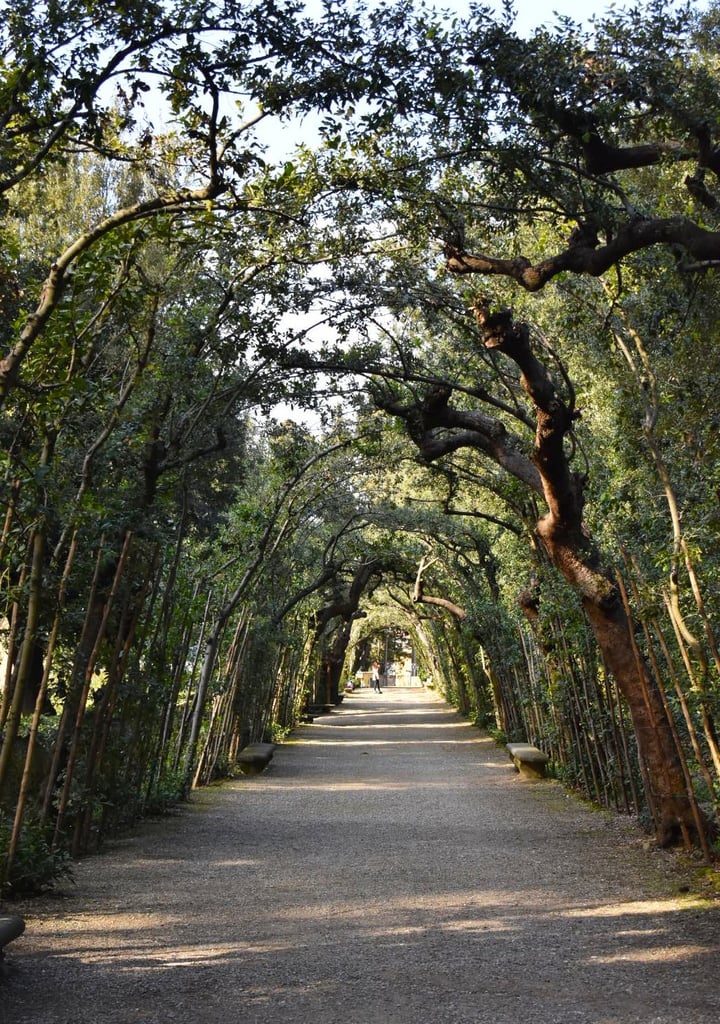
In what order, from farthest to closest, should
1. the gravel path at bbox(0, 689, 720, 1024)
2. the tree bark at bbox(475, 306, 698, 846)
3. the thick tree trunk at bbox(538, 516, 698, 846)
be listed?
the thick tree trunk at bbox(538, 516, 698, 846), the tree bark at bbox(475, 306, 698, 846), the gravel path at bbox(0, 689, 720, 1024)

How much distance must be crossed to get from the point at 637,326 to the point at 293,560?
1181 cm

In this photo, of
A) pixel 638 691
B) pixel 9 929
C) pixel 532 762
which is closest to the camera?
pixel 9 929

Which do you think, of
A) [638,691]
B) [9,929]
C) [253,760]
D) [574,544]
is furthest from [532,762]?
[9,929]

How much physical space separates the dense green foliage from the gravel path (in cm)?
62

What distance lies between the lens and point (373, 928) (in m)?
5.25

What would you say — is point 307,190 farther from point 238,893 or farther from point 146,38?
point 238,893

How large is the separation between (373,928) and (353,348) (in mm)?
5416

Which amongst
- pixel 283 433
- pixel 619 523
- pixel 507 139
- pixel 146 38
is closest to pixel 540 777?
pixel 283 433

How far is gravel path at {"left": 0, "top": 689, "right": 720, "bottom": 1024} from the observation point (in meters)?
3.92

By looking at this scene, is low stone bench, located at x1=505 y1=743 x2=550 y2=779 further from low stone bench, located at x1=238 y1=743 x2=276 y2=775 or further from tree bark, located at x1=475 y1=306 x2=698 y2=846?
tree bark, located at x1=475 y1=306 x2=698 y2=846

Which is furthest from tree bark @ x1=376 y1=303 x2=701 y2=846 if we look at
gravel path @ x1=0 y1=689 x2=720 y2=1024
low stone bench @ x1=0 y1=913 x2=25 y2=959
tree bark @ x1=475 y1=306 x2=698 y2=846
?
low stone bench @ x1=0 y1=913 x2=25 y2=959

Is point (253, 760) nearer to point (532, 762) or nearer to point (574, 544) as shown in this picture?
point (532, 762)

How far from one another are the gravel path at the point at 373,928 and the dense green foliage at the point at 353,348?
2.04 ft

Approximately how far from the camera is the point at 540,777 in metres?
13.2
